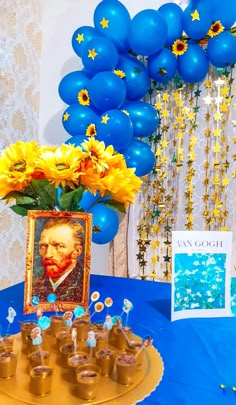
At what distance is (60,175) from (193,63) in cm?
167

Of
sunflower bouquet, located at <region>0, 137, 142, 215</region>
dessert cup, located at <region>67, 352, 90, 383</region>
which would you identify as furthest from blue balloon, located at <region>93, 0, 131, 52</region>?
dessert cup, located at <region>67, 352, 90, 383</region>

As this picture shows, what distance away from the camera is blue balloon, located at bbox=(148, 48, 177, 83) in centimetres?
222

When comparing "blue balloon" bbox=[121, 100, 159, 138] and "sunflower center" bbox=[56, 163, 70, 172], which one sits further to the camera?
"blue balloon" bbox=[121, 100, 159, 138]

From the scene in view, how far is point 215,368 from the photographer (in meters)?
0.65

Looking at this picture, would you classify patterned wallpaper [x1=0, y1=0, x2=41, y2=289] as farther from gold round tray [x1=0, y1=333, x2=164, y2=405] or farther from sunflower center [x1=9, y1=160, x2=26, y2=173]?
gold round tray [x1=0, y1=333, x2=164, y2=405]

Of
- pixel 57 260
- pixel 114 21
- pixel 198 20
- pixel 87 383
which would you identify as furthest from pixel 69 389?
pixel 198 20

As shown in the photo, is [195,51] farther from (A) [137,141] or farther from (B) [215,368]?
(B) [215,368]

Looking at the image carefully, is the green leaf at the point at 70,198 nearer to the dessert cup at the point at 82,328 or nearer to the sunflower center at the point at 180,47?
the dessert cup at the point at 82,328

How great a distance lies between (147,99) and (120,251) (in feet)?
3.55

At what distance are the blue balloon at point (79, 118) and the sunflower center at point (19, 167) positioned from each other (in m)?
1.24

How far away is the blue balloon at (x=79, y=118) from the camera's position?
2.09 metres

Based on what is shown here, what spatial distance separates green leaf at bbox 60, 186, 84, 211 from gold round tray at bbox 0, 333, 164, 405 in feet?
1.34

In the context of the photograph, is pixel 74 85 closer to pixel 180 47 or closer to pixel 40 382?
pixel 180 47

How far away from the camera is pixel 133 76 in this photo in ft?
7.00
